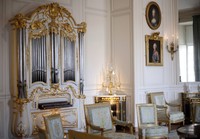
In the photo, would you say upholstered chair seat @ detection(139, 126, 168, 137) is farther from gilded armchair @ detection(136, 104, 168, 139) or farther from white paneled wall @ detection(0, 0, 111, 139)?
white paneled wall @ detection(0, 0, 111, 139)

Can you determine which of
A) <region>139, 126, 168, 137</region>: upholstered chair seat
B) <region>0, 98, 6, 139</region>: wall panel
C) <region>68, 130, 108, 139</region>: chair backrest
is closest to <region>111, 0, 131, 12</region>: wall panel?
<region>139, 126, 168, 137</region>: upholstered chair seat

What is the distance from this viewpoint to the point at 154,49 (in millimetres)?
7098

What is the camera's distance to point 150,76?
7004 mm

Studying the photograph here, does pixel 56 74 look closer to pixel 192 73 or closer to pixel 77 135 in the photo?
pixel 77 135

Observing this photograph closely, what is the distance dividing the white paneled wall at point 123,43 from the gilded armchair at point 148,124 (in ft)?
4.91

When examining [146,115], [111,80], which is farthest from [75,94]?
[146,115]

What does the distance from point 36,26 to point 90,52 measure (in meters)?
1.67

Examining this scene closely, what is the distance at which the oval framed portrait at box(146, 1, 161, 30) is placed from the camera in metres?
6.96

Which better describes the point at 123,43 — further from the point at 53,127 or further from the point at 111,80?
the point at 53,127

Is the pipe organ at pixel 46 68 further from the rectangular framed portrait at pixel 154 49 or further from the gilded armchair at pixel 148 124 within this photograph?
the rectangular framed portrait at pixel 154 49

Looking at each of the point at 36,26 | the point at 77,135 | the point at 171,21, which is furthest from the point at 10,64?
the point at 171,21

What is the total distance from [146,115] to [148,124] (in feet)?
0.52

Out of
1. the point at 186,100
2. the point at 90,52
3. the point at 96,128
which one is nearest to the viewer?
the point at 96,128


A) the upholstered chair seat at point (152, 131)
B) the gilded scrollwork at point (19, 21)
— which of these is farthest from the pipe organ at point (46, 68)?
the upholstered chair seat at point (152, 131)
